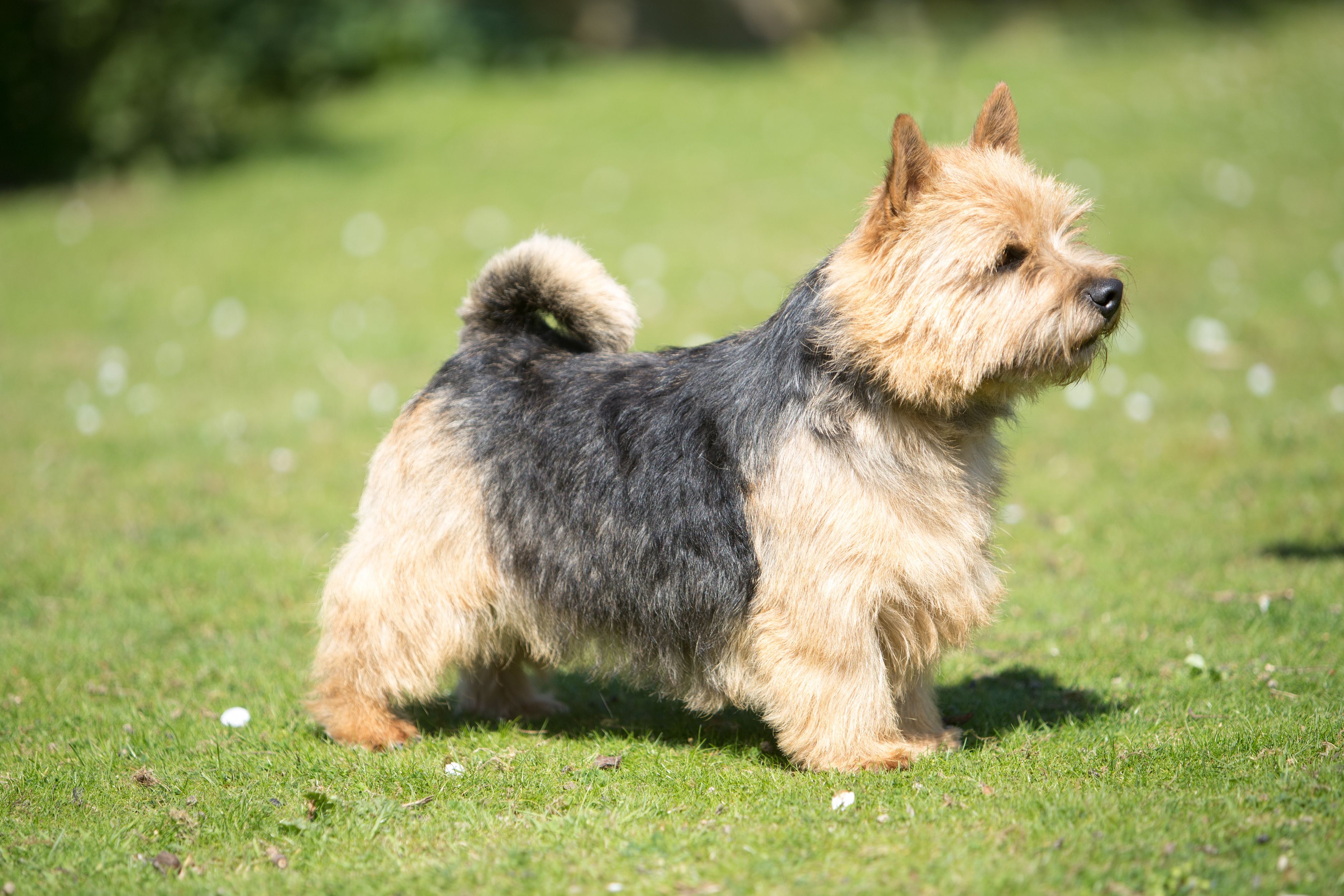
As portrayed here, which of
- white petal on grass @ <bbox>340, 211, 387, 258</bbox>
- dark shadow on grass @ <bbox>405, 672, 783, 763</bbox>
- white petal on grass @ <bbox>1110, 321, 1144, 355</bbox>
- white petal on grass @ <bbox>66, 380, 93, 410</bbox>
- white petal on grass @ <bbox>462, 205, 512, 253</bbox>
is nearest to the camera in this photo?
dark shadow on grass @ <bbox>405, 672, 783, 763</bbox>

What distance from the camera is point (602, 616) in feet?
14.8

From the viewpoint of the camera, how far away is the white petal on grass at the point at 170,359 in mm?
10867

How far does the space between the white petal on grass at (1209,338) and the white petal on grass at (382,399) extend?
709 cm

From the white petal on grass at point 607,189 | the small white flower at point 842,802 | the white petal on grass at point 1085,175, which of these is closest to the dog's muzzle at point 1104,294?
the small white flower at point 842,802

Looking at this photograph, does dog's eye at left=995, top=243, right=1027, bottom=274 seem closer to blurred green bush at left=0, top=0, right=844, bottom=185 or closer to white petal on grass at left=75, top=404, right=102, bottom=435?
white petal on grass at left=75, top=404, right=102, bottom=435

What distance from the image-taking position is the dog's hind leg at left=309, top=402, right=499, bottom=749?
Answer: 464 cm

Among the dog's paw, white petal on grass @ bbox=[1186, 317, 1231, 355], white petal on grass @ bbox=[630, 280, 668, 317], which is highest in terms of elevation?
white petal on grass @ bbox=[1186, 317, 1231, 355]

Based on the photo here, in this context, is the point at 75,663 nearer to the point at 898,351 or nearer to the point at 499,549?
the point at 499,549

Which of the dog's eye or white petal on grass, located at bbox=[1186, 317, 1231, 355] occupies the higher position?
the dog's eye

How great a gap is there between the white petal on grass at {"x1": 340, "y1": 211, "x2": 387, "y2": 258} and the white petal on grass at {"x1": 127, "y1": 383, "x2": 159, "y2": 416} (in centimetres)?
355

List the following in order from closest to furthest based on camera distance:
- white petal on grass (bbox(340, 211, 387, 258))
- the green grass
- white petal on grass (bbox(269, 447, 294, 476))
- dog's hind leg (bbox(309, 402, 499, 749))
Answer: the green grass → dog's hind leg (bbox(309, 402, 499, 749)) → white petal on grass (bbox(269, 447, 294, 476)) → white petal on grass (bbox(340, 211, 387, 258))

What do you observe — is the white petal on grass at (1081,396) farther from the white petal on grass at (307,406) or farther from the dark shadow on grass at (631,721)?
the white petal on grass at (307,406)

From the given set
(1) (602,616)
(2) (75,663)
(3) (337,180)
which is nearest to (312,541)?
(2) (75,663)

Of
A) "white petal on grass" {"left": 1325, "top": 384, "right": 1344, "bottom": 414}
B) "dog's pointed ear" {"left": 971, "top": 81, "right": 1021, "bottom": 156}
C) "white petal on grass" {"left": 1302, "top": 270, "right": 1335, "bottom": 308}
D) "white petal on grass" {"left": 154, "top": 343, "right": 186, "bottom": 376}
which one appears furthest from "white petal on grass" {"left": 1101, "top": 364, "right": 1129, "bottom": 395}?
"white petal on grass" {"left": 154, "top": 343, "right": 186, "bottom": 376}
